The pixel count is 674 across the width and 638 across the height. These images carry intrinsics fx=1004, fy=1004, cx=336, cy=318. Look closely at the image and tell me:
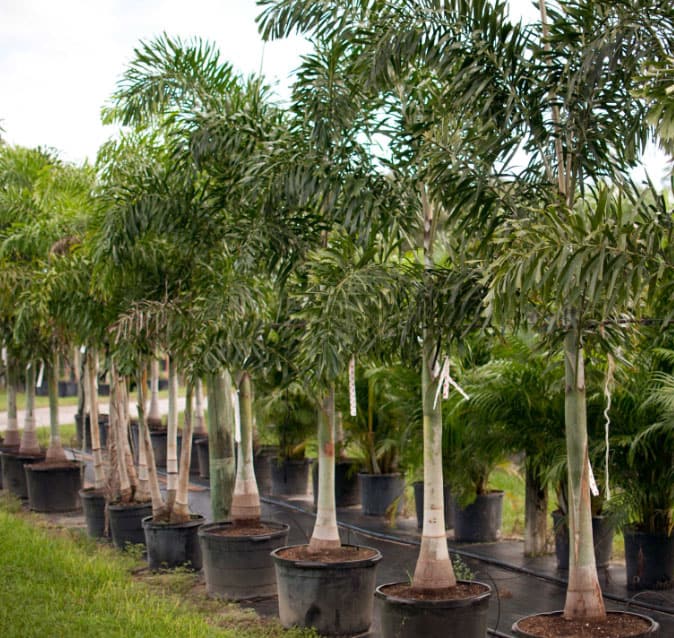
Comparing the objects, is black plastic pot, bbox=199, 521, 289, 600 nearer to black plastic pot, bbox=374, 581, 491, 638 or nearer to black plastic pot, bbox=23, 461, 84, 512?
black plastic pot, bbox=374, 581, 491, 638

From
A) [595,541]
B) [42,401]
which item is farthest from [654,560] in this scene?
[42,401]

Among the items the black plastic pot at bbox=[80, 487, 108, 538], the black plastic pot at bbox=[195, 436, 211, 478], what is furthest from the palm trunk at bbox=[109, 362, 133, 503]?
the black plastic pot at bbox=[195, 436, 211, 478]

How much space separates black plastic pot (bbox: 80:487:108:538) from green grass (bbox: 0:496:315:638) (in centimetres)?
96

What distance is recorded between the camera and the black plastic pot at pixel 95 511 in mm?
11023

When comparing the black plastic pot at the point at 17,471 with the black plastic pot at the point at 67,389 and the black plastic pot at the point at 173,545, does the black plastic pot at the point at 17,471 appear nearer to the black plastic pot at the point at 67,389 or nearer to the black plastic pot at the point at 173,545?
the black plastic pot at the point at 173,545

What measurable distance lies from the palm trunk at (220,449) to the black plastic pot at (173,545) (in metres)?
0.41

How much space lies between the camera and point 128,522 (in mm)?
10156

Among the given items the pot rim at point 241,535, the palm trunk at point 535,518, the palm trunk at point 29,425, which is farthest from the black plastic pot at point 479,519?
the palm trunk at point 29,425

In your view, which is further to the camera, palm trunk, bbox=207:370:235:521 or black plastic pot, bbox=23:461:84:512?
black plastic pot, bbox=23:461:84:512

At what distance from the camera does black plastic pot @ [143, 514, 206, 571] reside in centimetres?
913

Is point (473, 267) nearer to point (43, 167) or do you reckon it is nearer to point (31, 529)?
point (31, 529)

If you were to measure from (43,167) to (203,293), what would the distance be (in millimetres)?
4842

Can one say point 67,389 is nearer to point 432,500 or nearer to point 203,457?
point 203,457

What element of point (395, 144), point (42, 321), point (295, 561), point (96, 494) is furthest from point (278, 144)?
point (96, 494)
